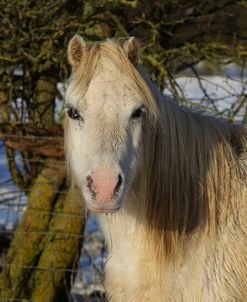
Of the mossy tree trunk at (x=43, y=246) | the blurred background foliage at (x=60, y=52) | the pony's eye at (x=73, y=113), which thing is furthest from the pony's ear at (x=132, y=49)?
the mossy tree trunk at (x=43, y=246)

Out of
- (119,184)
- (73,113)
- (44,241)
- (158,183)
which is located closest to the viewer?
(119,184)

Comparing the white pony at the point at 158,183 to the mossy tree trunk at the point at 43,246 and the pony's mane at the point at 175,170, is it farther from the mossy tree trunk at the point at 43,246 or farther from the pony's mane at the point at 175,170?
the mossy tree trunk at the point at 43,246

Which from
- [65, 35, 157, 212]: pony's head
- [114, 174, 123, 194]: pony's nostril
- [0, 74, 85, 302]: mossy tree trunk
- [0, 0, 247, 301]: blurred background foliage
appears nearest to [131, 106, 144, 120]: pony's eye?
[65, 35, 157, 212]: pony's head

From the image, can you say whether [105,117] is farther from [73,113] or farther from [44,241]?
[44,241]

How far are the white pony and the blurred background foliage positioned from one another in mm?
1585

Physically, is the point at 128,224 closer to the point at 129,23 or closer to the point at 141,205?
the point at 141,205

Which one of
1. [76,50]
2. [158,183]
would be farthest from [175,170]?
[76,50]

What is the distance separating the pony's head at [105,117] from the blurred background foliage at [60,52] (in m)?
1.62

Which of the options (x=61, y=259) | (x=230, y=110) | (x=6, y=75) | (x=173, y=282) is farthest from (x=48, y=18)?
(x=173, y=282)

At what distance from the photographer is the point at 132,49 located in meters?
3.27

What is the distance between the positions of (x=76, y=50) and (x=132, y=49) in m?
0.28

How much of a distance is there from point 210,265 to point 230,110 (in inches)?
80.9

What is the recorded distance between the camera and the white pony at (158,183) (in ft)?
10.4

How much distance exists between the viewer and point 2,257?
5.96 metres
